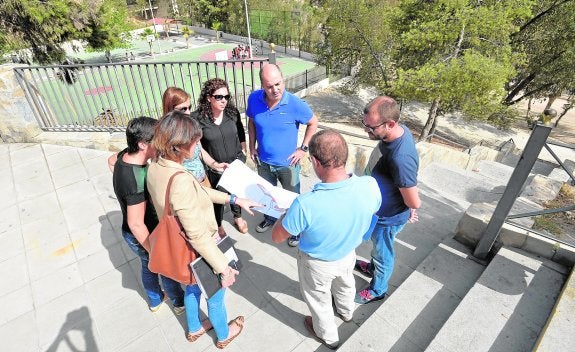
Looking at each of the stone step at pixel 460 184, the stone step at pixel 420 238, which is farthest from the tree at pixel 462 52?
the stone step at pixel 420 238

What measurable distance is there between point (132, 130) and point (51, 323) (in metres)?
2.16

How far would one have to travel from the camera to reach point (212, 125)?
3.14 meters

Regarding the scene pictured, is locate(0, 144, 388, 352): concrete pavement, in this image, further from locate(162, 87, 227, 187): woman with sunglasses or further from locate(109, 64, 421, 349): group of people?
locate(162, 87, 227, 187): woman with sunglasses

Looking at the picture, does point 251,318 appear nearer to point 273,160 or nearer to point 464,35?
point 273,160

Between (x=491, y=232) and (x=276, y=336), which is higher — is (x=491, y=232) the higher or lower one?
the higher one

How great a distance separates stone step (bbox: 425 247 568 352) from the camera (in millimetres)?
2471

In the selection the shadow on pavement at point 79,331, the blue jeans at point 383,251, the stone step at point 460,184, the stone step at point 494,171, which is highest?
the blue jeans at point 383,251

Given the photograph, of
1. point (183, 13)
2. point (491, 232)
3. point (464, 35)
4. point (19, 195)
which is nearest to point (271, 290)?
point (491, 232)

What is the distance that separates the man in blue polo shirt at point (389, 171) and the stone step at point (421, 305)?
0.95ft

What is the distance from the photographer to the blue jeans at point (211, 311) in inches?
92.4

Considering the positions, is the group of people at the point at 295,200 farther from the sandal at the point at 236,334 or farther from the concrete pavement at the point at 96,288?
the concrete pavement at the point at 96,288

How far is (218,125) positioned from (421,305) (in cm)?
258

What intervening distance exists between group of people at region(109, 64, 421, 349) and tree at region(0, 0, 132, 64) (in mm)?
13677

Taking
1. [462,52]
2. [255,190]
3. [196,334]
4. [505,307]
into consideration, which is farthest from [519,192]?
[462,52]
